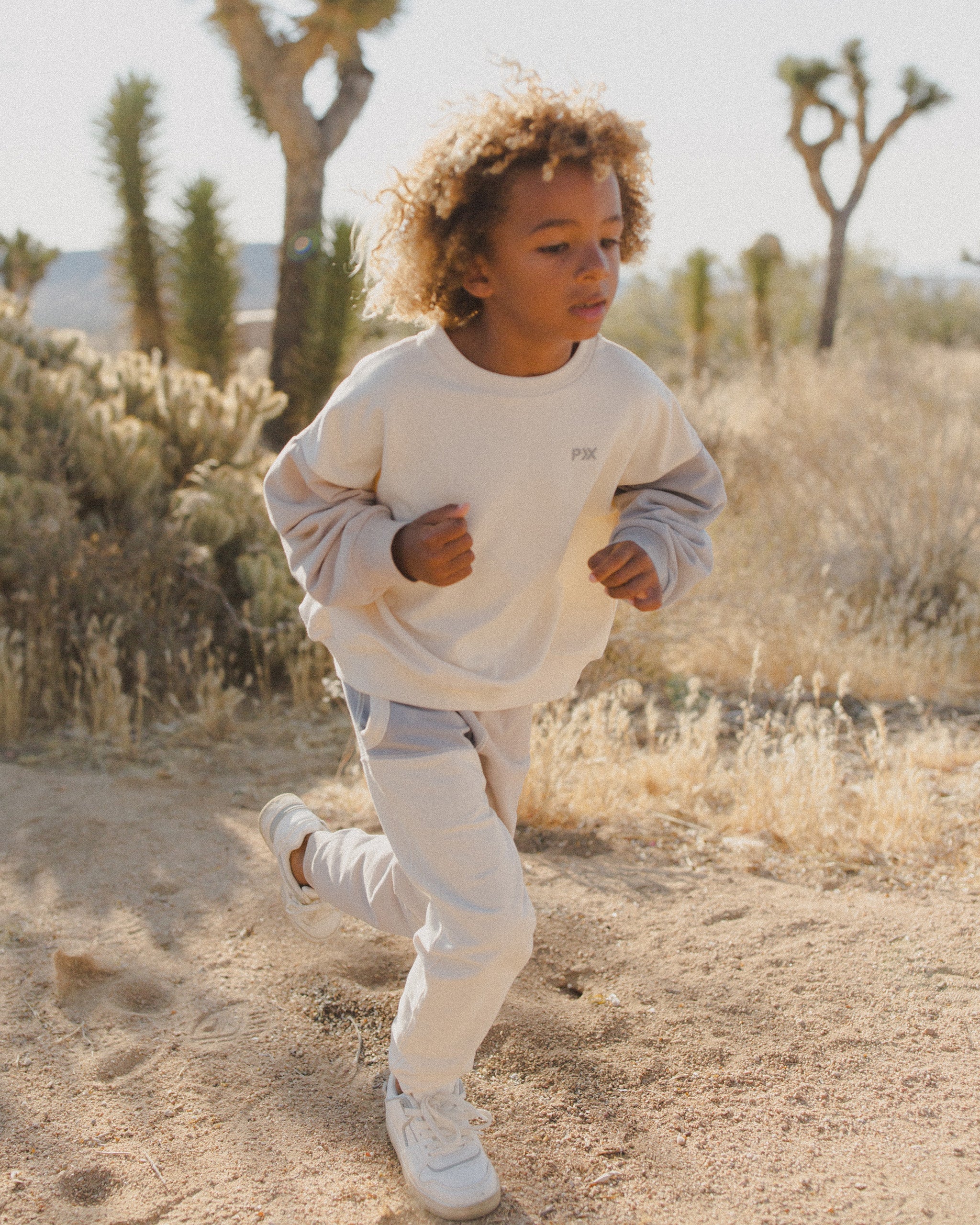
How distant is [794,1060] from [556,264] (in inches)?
65.9

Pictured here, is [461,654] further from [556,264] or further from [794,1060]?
[794,1060]

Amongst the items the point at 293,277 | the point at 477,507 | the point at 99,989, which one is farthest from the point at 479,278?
the point at 293,277

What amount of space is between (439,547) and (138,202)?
1126 cm

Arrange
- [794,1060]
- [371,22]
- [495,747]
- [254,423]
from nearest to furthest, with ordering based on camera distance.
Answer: [495,747], [794,1060], [254,423], [371,22]

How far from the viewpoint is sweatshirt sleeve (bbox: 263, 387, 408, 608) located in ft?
5.99

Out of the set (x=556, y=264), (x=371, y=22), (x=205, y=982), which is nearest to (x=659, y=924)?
(x=205, y=982)

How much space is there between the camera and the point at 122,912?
2998 millimetres

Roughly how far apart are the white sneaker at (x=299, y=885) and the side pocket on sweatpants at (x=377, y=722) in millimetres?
591

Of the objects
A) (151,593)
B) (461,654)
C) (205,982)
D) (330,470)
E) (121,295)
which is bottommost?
(205,982)

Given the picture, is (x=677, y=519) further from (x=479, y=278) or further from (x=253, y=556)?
(x=253, y=556)

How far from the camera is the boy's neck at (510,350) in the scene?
1.84 meters

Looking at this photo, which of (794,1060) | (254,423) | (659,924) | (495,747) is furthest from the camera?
(254,423)

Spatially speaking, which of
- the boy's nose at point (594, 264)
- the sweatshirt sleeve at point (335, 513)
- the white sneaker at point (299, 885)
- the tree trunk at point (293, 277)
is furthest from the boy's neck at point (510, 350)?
the tree trunk at point (293, 277)

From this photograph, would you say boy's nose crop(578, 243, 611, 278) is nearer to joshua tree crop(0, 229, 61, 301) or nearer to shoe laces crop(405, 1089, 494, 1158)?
shoe laces crop(405, 1089, 494, 1158)
